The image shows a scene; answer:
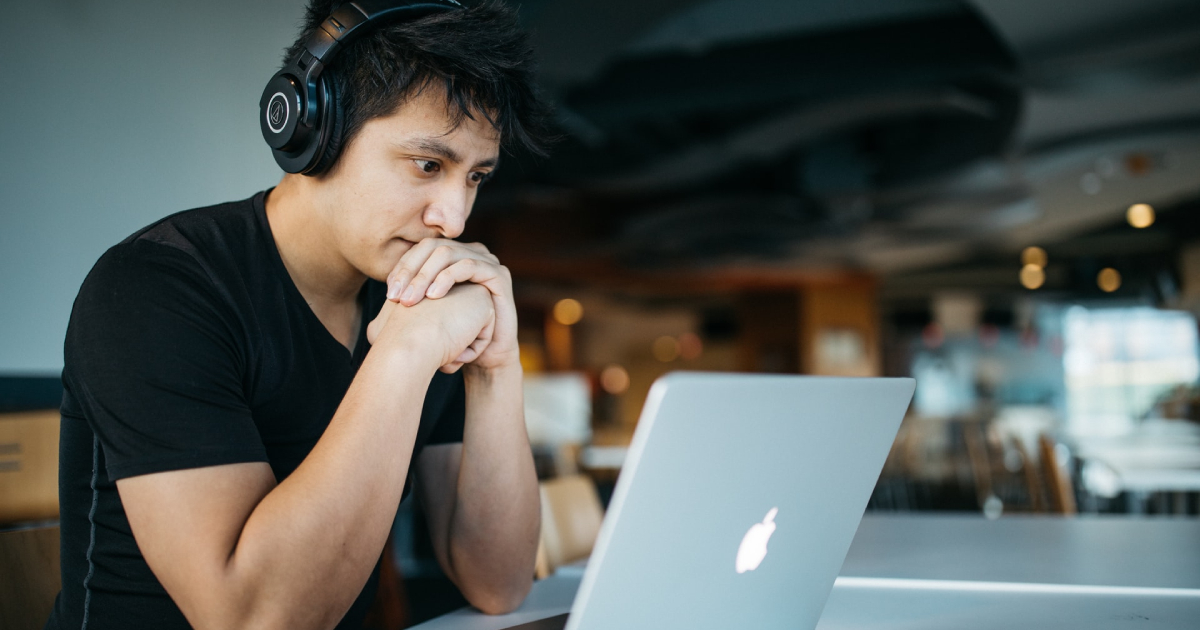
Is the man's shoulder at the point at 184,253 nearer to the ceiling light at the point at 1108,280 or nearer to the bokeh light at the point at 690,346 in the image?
the ceiling light at the point at 1108,280

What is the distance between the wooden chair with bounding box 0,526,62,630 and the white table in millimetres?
550

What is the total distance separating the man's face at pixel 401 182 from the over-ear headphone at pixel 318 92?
0.04m

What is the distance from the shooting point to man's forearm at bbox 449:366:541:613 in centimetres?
115

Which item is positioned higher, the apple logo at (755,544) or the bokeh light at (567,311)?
the apple logo at (755,544)

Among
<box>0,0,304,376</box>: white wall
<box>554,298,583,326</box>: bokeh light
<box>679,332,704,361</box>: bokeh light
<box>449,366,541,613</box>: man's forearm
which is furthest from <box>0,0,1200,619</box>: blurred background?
<box>679,332,704,361</box>: bokeh light

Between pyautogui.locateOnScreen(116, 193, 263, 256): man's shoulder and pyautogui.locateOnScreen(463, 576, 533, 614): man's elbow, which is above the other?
pyautogui.locateOnScreen(116, 193, 263, 256): man's shoulder

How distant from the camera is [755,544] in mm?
789

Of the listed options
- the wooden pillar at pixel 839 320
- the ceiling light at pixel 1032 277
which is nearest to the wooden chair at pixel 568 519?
the ceiling light at pixel 1032 277

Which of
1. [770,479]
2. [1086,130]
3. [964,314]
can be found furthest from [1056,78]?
[964,314]

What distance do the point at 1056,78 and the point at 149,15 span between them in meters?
4.91

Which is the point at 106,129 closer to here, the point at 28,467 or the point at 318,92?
the point at 28,467

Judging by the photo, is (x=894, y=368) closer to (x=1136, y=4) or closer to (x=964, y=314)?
(x=964, y=314)

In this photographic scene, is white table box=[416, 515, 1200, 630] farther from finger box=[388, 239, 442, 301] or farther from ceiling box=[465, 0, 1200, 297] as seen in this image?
ceiling box=[465, 0, 1200, 297]

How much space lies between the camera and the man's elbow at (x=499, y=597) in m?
1.14
